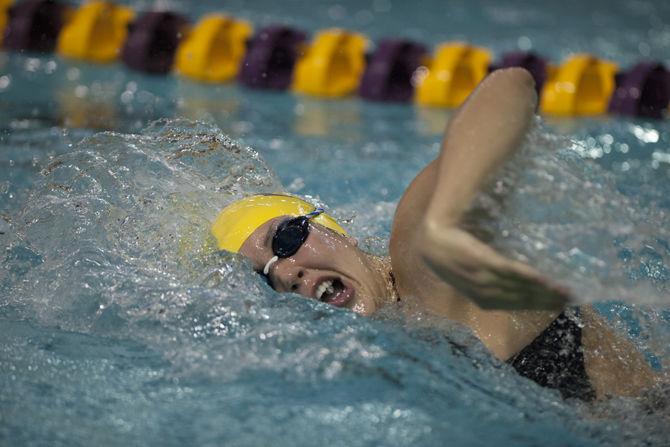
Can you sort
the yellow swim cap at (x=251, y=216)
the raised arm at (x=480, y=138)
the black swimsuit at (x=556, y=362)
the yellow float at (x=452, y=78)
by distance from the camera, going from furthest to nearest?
the yellow float at (x=452, y=78) → the yellow swim cap at (x=251, y=216) → the black swimsuit at (x=556, y=362) → the raised arm at (x=480, y=138)

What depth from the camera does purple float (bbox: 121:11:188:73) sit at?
17.4 ft

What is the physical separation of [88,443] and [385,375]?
0.63m

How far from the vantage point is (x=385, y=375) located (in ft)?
6.29

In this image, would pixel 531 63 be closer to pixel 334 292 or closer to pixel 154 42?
pixel 154 42

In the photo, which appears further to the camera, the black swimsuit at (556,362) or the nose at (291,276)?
the nose at (291,276)

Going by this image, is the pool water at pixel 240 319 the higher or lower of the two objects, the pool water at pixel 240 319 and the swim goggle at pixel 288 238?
the lower

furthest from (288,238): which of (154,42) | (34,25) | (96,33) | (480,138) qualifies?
(34,25)

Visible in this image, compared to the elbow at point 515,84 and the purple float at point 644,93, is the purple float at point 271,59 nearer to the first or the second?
the purple float at point 644,93

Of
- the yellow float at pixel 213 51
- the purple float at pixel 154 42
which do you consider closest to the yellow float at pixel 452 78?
the yellow float at pixel 213 51

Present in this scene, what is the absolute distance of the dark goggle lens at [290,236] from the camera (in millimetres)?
2158

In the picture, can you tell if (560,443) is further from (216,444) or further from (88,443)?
(88,443)

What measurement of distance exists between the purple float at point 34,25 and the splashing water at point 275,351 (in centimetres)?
340

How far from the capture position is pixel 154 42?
539 centimetres

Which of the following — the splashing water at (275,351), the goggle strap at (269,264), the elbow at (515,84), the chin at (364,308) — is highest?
the elbow at (515,84)
